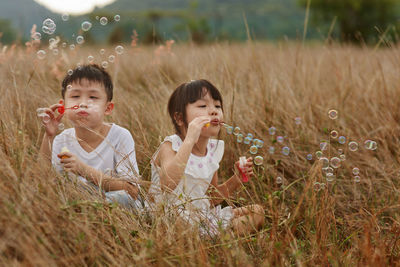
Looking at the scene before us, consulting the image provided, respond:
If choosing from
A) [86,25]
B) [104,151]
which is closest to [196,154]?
[104,151]

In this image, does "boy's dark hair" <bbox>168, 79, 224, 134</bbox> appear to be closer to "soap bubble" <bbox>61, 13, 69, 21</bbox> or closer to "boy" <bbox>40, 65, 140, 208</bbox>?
"boy" <bbox>40, 65, 140, 208</bbox>

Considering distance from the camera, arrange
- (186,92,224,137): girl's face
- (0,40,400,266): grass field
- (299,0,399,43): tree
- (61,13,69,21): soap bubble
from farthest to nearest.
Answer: (299,0,399,43): tree, (61,13,69,21): soap bubble, (186,92,224,137): girl's face, (0,40,400,266): grass field

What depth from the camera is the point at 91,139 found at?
7.45 ft

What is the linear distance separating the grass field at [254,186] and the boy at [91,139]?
14cm

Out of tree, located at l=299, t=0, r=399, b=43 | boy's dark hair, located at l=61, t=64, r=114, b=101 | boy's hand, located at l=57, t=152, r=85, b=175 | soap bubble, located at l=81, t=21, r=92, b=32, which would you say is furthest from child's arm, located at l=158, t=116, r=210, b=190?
tree, located at l=299, t=0, r=399, b=43

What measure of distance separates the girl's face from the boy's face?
51 cm

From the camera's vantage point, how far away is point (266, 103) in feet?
9.89

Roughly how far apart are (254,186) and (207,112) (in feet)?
1.64

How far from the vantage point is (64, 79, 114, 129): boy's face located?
6.84 feet

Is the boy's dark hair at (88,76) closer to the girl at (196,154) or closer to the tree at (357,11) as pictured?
the girl at (196,154)

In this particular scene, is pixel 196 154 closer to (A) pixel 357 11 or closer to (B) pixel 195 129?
(B) pixel 195 129

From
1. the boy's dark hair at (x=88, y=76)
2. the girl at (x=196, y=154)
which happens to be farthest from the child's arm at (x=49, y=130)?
the girl at (x=196, y=154)

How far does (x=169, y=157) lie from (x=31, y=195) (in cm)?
89

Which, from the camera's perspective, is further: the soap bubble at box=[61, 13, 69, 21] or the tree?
the tree
